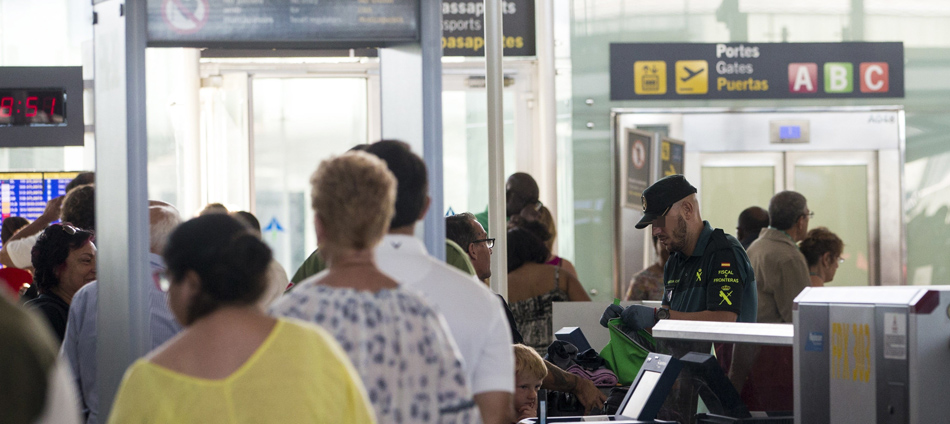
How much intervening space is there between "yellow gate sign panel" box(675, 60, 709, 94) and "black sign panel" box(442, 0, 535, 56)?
A: 1217mm

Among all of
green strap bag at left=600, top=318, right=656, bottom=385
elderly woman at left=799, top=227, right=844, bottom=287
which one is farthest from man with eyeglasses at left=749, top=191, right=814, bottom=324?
green strap bag at left=600, top=318, right=656, bottom=385

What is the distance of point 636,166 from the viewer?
7289mm

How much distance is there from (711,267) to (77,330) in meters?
2.40

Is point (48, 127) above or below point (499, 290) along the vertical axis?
above

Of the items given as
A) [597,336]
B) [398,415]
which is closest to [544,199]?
[597,336]

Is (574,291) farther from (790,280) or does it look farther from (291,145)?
(291,145)

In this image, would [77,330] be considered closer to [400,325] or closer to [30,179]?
[400,325]

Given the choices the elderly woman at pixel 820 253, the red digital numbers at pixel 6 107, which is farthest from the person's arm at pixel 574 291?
the red digital numbers at pixel 6 107

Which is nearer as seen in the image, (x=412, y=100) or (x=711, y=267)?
(x=412, y=100)

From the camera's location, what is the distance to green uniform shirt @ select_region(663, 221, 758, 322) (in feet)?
12.8

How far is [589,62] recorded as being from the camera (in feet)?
24.7

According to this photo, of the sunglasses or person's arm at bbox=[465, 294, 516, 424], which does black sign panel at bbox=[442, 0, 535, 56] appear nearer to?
the sunglasses

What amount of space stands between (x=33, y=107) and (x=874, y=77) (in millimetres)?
6316

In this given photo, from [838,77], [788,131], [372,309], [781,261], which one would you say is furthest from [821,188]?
[372,309]
